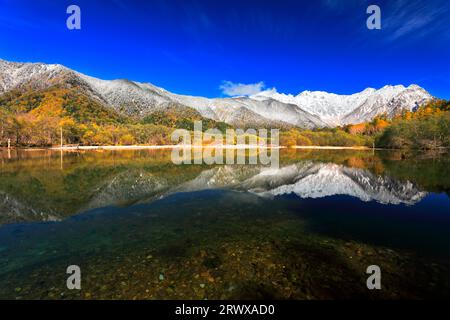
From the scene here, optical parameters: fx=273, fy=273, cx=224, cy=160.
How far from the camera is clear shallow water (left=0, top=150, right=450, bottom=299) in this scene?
793cm

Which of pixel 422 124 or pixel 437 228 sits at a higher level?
pixel 422 124

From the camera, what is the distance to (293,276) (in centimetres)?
845

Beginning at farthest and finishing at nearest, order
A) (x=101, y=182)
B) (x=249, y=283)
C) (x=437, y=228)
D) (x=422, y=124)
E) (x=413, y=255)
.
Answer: (x=422, y=124)
(x=101, y=182)
(x=437, y=228)
(x=413, y=255)
(x=249, y=283)

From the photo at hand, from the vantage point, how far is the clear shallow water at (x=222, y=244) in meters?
7.93

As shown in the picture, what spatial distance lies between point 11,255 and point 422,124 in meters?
130

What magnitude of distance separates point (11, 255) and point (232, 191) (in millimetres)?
16097

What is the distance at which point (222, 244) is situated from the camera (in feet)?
36.7

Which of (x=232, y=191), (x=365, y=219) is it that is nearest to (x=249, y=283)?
(x=365, y=219)
